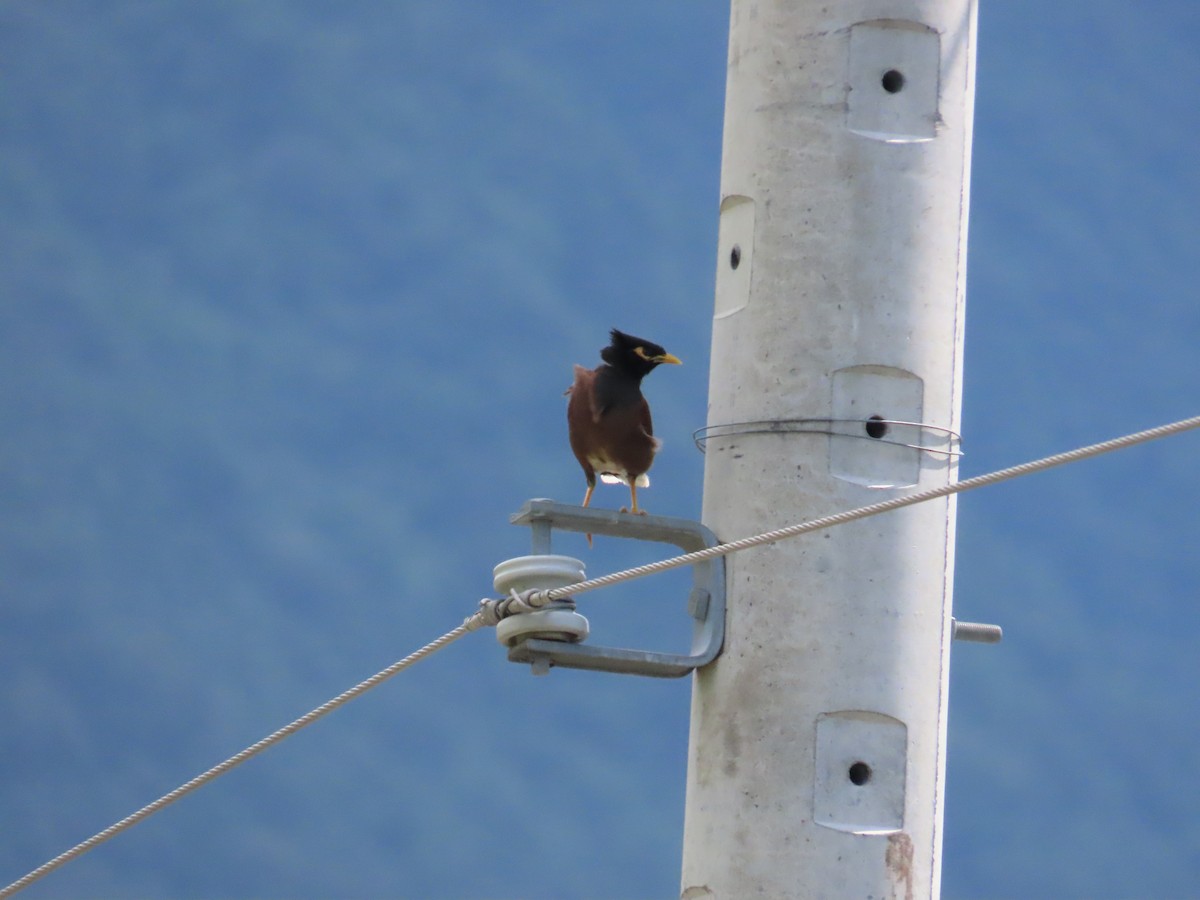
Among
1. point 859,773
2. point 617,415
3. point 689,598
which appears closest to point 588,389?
point 617,415

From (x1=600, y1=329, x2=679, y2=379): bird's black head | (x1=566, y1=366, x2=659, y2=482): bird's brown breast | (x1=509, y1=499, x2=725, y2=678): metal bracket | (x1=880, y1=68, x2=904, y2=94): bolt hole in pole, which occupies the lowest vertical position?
(x1=509, y1=499, x2=725, y2=678): metal bracket

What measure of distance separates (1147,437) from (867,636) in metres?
1.21

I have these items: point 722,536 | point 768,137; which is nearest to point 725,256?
point 768,137

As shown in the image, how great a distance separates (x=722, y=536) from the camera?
684cm

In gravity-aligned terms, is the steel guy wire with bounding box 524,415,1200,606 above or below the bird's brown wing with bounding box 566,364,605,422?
below

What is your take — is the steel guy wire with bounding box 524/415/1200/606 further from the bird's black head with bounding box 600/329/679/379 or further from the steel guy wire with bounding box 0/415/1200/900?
the bird's black head with bounding box 600/329/679/379

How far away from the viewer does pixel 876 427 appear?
6781 mm

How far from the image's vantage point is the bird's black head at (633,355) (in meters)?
7.63

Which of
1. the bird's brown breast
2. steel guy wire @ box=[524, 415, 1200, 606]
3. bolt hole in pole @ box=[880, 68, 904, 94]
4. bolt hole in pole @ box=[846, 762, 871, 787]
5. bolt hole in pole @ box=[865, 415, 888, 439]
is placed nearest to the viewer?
steel guy wire @ box=[524, 415, 1200, 606]

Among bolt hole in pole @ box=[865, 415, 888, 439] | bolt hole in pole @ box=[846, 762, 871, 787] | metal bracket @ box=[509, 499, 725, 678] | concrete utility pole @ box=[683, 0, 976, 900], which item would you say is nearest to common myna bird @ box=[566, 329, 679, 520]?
concrete utility pole @ box=[683, 0, 976, 900]

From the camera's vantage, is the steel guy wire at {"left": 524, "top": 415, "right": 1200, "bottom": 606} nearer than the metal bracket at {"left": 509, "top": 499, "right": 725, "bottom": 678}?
Yes

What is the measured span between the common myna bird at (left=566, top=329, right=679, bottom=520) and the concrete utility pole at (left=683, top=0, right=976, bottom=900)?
0.55m

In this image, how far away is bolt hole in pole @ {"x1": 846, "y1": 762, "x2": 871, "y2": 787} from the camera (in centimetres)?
650

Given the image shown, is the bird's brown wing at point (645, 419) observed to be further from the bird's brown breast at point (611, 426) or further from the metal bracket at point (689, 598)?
the metal bracket at point (689, 598)
